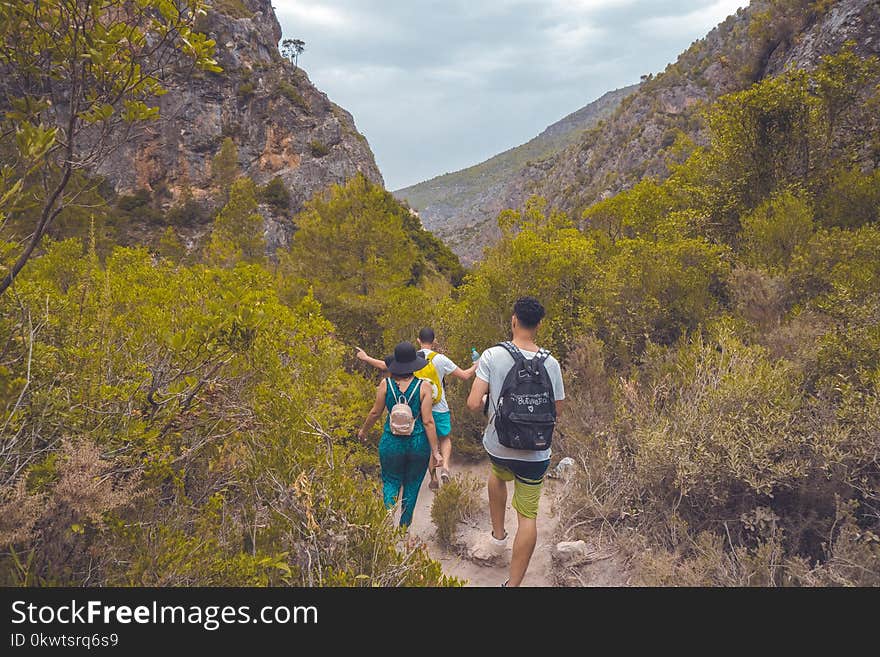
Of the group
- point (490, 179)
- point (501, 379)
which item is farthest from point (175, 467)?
point (490, 179)

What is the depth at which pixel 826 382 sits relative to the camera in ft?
12.2

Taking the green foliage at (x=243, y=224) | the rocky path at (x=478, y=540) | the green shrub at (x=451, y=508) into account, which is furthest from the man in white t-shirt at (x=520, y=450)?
the green foliage at (x=243, y=224)

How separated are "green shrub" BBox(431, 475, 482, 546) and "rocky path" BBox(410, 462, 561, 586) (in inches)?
2.9

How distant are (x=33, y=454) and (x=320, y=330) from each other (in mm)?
2126

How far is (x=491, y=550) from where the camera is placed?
3635 mm

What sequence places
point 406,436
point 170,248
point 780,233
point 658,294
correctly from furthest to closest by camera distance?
point 170,248
point 780,233
point 658,294
point 406,436

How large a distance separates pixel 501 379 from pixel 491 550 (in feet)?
5.18

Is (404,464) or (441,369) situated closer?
(404,464)

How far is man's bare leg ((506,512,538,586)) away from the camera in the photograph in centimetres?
301

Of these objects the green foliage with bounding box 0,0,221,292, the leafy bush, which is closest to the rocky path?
the green foliage with bounding box 0,0,221,292

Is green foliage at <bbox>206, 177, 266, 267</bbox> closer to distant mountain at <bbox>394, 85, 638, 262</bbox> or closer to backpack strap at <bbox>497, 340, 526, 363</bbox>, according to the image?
backpack strap at <bbox>497, 340, 526, 363</bbox>

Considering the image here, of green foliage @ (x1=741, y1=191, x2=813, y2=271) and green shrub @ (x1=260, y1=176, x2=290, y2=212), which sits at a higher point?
green shrub @ (x1=260, y1=176, x2=290, y2=212)

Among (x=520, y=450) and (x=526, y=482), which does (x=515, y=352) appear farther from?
(x=526, y=482)

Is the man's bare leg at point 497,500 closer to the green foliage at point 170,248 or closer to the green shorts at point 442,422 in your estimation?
the green shorts at point 442,422
